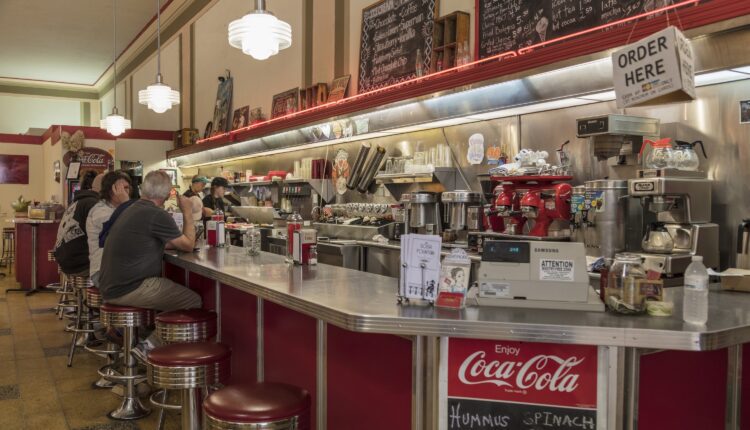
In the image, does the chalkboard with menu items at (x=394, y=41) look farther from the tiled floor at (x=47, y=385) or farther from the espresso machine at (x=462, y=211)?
the tiled floor at (x=47, y=385)

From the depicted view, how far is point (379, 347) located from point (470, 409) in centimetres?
51

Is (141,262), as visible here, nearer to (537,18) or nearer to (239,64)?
(537,18)

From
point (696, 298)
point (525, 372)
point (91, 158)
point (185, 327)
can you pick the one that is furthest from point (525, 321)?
point (91, 158)

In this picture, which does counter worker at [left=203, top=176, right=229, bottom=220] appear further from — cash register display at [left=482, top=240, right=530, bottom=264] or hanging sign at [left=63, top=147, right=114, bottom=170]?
cash register display at [left=482, top=240, right=530, bottom=264]

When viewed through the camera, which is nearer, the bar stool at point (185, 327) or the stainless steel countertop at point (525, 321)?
the stainless steel countertop at point (525, 321)

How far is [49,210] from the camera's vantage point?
9.54m

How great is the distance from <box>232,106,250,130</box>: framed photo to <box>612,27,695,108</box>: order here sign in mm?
7863

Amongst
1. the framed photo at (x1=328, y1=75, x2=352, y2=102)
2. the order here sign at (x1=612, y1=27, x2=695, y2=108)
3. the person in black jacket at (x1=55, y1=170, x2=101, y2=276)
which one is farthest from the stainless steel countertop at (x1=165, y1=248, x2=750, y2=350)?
the framed photo at (x1=328, y1=75, x2=352, y2=102)

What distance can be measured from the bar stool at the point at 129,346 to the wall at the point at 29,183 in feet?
40.4

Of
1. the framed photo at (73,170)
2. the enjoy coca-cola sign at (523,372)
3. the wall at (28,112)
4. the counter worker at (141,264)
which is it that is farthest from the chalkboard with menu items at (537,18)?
the wall at (28,112)

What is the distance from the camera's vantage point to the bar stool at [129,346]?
4.00 m

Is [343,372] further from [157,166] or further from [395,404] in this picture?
[157,166]

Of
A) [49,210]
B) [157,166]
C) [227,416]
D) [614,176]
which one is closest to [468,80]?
[614,176]

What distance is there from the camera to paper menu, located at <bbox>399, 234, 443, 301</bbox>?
2.21 m
